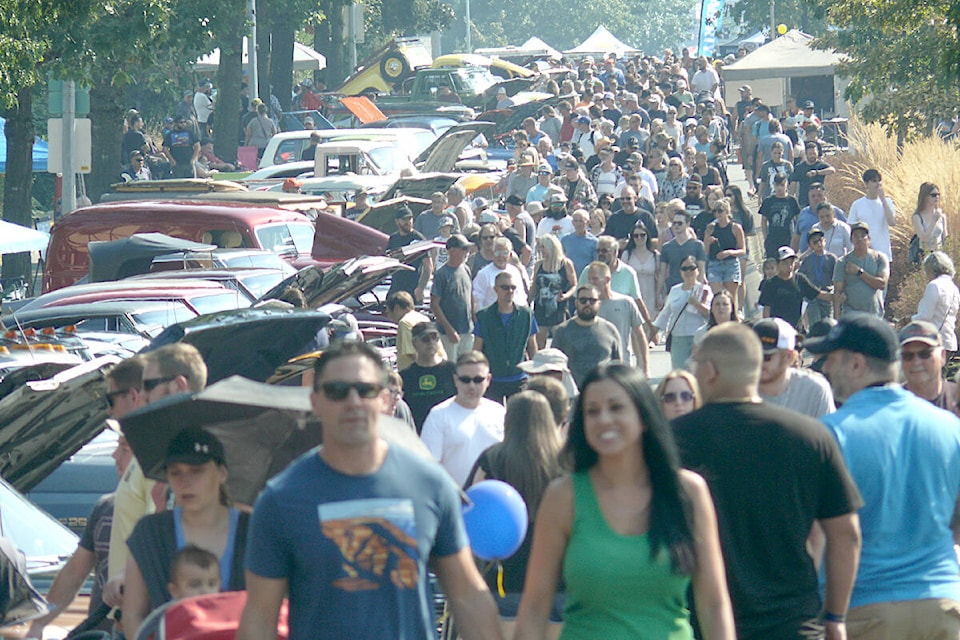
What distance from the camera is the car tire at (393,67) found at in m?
49.4

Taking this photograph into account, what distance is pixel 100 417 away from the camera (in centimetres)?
718

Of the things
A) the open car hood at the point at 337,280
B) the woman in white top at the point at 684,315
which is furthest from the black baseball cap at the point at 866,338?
the woman in white top at the point at 684,315

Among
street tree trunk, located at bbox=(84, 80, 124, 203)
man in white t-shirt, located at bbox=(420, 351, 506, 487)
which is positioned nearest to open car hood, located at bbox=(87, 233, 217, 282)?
man in white t-shirt, located at bbox=(420, 351, 506, 487)

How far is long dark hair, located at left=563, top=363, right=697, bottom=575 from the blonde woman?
36.3 ft

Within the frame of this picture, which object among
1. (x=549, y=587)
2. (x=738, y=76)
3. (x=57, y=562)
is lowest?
(x=57, y=562)

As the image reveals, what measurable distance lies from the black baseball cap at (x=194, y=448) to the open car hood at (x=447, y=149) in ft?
68.9

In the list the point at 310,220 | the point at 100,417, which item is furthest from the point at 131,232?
the point at 100,417

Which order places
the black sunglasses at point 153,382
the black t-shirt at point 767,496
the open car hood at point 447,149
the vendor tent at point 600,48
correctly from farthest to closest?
the vendor tent at point 600,48 → the open car hood at point 447,149 → the black sunglasses at point 153,382 → the black t-shirt at point 767,496

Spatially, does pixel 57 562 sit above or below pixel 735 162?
below

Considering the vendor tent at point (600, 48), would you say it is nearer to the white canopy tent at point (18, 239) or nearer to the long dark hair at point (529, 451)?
the white canopy tent at point (18, 239)

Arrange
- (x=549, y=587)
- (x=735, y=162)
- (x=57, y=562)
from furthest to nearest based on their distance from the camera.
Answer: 1. (x=735, y=162)
2. (x=57, y=562)
3. (x=549, y=587)

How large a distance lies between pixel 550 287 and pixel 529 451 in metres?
9.06

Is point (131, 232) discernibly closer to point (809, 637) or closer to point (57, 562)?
point (57, 562)

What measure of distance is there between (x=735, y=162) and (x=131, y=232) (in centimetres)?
2299
